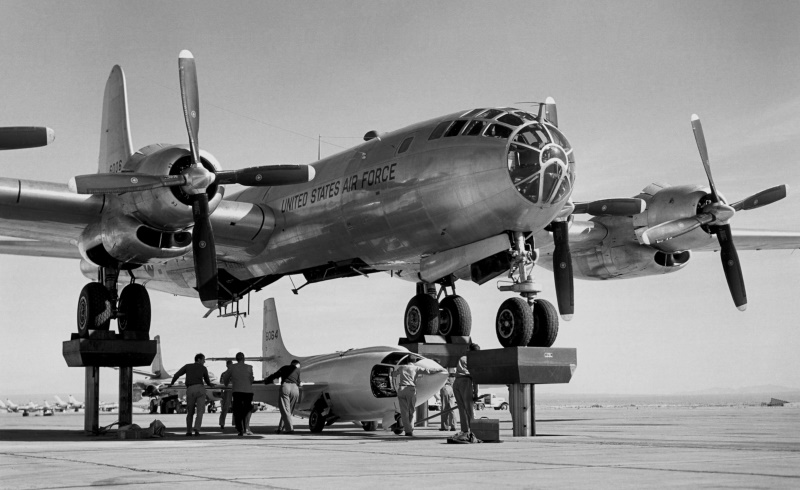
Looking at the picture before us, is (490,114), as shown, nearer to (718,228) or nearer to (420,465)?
(718,228)

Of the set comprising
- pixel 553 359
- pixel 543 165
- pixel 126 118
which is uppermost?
pixel 126 118

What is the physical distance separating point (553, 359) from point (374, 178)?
6.27 meters

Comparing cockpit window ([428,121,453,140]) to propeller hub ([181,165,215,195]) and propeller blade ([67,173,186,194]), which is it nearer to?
propeller hub ([181,165,215,195])

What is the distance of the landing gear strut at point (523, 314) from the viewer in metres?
16.4

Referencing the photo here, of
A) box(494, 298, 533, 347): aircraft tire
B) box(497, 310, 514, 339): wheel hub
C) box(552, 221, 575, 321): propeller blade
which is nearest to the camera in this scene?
box(494, 298, 533, 347): aircraft tire

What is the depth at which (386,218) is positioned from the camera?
1931 centimetres

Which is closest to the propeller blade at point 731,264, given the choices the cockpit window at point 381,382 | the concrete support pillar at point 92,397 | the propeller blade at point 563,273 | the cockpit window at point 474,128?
the propeller blade at point 563,273

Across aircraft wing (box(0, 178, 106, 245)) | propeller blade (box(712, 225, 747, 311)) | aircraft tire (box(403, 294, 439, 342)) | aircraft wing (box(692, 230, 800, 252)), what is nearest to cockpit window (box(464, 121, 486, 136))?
aircraft tire (box(403, 294, 439, 342))

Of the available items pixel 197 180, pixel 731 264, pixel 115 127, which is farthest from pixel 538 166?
pixel 115 127

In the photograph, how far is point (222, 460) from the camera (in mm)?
10086

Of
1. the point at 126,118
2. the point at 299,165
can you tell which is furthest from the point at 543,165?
the point at 126,118

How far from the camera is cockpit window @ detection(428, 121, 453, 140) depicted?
18.5 meters

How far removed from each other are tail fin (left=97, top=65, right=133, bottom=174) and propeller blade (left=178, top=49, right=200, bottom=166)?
10.1 feet

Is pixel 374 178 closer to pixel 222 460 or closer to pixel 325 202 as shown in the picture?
pixel 325 202
